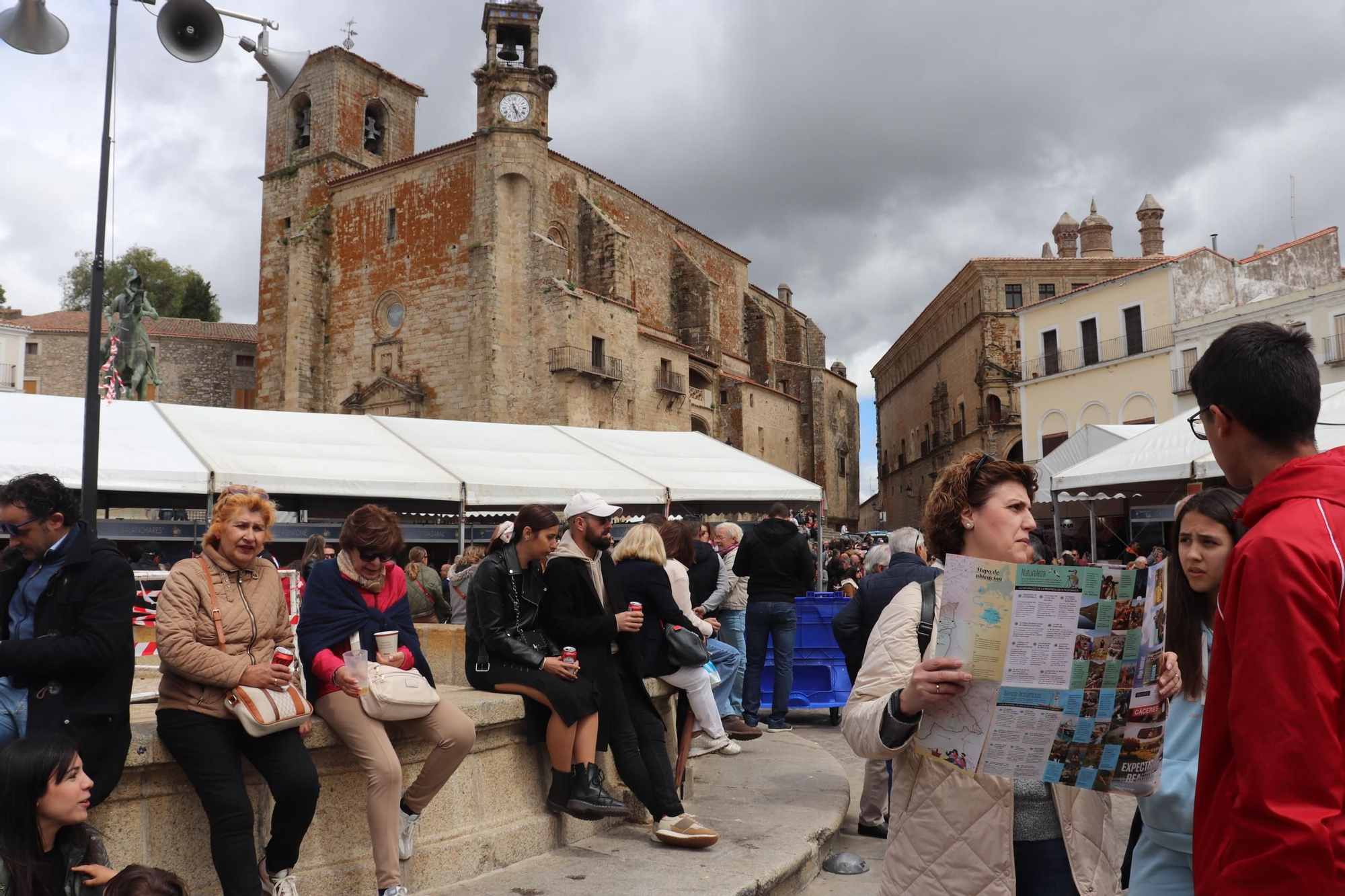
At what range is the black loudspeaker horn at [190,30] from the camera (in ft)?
26.1

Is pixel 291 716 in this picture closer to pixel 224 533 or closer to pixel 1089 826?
pixel 224 533

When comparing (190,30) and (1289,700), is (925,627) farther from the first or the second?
(190,30)

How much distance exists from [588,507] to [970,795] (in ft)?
8.98

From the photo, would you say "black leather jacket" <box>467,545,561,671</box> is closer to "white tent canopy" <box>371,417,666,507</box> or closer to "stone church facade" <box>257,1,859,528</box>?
"white tent canopy" <box>371,417,666,507</box>

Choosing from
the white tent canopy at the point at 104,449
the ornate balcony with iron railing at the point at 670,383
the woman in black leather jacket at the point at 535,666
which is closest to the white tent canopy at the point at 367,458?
the white tent canopy at the point at 104,449

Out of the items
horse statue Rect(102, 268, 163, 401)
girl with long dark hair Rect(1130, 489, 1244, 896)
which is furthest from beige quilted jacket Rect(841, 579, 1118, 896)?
horse statue Rect(102, 268, 163, 401)

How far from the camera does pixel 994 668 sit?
1787 millimetres

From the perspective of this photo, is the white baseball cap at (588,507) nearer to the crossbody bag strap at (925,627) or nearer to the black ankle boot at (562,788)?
the black ankle boot at (562,788)

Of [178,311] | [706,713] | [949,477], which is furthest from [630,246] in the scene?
[949,477]

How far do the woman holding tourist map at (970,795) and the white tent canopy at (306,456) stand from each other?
9.84 metres

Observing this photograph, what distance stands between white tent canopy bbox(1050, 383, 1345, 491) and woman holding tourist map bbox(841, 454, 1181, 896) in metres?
8.73

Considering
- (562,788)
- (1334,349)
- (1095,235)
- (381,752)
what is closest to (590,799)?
(562,788)

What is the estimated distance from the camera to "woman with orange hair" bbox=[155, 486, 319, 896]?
10.2 ft

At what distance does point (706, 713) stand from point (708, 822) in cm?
77
